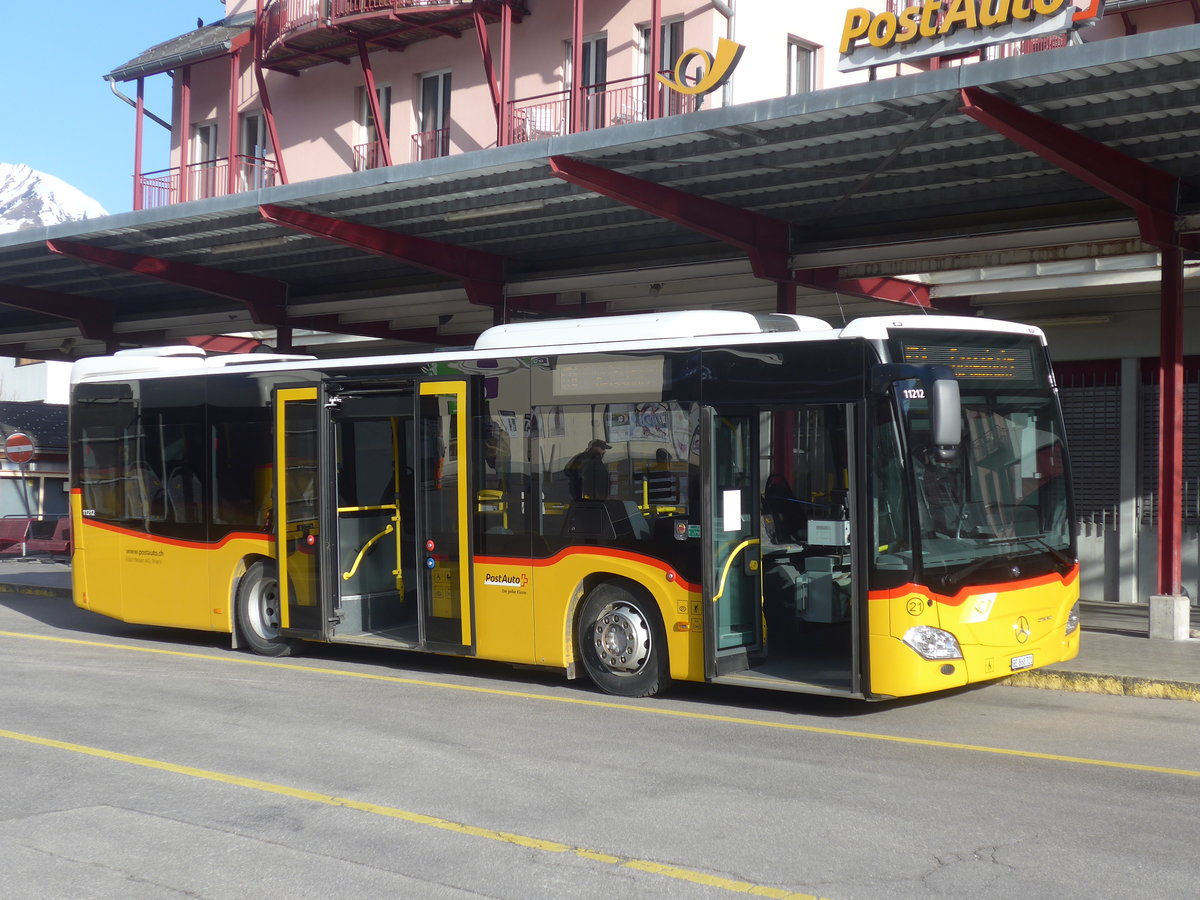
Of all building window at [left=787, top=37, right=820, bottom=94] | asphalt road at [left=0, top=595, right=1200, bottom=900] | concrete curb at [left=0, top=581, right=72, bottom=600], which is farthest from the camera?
building window at [left=787, top=37, right=820, bottom=94]

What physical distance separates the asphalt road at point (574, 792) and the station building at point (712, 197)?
16.4 feet

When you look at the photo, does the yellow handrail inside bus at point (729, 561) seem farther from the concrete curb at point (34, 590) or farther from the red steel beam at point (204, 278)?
the concrete curb at point (34, 590)

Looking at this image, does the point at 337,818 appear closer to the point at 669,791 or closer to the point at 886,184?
the point at 669,791

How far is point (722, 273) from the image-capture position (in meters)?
17.1

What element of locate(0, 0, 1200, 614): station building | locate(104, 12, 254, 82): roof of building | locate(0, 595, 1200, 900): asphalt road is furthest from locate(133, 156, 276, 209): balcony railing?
locate(0, 595, 1200, 900): asphalt road

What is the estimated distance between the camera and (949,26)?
12.9 m

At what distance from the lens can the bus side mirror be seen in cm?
884

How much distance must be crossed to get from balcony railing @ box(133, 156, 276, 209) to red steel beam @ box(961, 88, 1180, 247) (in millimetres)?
18520

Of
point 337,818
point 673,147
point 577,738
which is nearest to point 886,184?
point 673,147

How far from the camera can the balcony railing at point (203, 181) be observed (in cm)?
2788

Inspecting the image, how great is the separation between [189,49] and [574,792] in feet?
82.5

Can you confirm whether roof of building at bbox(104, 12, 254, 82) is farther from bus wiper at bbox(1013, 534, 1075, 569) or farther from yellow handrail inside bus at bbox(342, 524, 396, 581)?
bus wiper at bbox(1013, 534, 1075, 569)

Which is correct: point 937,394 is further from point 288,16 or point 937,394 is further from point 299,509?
point 288,16

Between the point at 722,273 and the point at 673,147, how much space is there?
4059 mm
